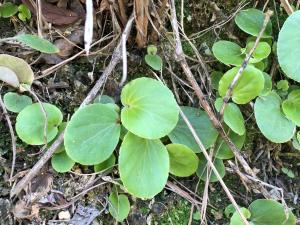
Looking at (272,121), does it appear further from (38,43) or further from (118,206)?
(38,43)

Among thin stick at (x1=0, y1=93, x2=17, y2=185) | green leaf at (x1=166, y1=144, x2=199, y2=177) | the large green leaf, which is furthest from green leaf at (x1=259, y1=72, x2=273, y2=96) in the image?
thin stick at (x1=0, y1=93, x2=17, y2=185)

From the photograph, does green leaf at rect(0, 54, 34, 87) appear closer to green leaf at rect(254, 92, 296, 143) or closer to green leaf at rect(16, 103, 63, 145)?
green leaf at rect(16, 103, 63, 145)

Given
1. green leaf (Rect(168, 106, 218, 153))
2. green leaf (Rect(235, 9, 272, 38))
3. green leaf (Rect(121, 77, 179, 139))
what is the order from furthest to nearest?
green leaf (Rect(235, 9, 272, 38)), green leaf (Rect(168, 106, 218, 153)), green leaf (Rect(121, 77, 179, 139))

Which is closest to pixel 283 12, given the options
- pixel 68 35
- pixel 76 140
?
pixel 68 35

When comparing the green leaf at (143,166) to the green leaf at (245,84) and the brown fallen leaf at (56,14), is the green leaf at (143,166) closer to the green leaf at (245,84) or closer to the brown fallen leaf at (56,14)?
the green leaf at (245,84)

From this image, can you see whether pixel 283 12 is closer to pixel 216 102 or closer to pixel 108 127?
pixel 216 102

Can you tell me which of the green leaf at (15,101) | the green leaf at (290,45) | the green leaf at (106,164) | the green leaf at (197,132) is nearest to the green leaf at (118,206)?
the green leaf at (106,164)
